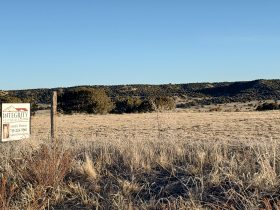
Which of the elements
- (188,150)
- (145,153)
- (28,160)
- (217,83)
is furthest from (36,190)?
(217,83)

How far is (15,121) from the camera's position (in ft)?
41.1

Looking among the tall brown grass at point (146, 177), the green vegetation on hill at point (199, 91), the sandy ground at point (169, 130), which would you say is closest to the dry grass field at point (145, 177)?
the tall brown grass at point (146, 177)

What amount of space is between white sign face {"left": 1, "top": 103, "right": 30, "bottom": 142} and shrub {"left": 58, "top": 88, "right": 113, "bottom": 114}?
5506 cm

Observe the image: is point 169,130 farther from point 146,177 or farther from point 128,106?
point 128,106

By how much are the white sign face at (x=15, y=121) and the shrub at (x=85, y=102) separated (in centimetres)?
5506

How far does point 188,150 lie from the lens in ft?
31.5

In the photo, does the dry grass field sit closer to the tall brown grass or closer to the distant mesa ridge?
the tall brown grass

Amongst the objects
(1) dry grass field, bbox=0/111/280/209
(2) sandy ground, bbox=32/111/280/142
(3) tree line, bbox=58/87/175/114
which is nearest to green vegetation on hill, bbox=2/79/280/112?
(3) tree line, bbox=58/87/175/114

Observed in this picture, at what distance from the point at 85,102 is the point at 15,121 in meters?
58.7

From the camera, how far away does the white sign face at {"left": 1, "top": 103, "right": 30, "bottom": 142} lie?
12164mm

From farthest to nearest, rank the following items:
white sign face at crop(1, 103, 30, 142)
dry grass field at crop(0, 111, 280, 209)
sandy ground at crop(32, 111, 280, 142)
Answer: sandy ground at crop(32, 111, 280, 142) → white sign face at crop(1, 103, 30, 142) → dry grass field at crop(0, 111, 280, 209)

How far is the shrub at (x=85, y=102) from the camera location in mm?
69562

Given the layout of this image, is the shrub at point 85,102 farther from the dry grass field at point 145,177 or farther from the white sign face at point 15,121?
the dry grass field at point 145,177

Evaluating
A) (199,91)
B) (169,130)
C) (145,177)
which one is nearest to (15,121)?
(145,177)
